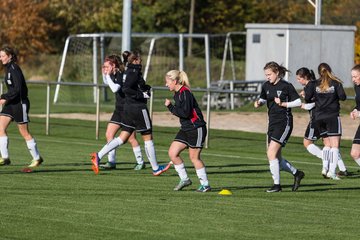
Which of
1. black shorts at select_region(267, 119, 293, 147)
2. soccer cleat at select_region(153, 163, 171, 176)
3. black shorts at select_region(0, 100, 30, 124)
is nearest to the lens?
black shorts at select_region(267, 119, 293, 147)

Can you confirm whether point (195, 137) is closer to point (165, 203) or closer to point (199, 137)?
point (199, 137)

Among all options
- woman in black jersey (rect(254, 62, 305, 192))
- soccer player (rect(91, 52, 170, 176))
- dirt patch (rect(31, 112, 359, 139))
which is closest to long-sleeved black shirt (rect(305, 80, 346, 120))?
woman in black jersey (rect(254, 62, 305, 192))

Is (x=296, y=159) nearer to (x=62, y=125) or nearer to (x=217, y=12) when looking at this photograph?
(x=62, y=125)

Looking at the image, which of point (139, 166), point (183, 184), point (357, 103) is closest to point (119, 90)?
point (139, 166)

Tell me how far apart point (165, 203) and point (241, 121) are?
18.5 metres

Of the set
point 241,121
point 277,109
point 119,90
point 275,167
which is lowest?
point 241,121

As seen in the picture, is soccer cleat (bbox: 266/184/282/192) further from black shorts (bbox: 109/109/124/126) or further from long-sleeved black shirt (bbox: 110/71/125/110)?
black shorts (bbox: 109/109/124/126)

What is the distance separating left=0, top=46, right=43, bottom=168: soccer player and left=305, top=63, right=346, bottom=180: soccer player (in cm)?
467

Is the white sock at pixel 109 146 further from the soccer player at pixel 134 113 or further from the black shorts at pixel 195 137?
the black shorts at pixel 195 137

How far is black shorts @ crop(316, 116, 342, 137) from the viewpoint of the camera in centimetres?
1745

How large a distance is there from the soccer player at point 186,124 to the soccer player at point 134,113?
2422mm

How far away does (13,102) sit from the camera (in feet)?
60.4

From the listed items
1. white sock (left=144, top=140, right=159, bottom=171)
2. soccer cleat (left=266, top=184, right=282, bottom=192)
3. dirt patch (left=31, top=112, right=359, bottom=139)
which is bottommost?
dirt patch (left=31, top=112, right=359, bottom=139)

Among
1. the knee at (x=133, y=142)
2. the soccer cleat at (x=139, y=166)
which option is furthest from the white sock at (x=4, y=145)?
the soccer cleat at (x=139, y=166)
